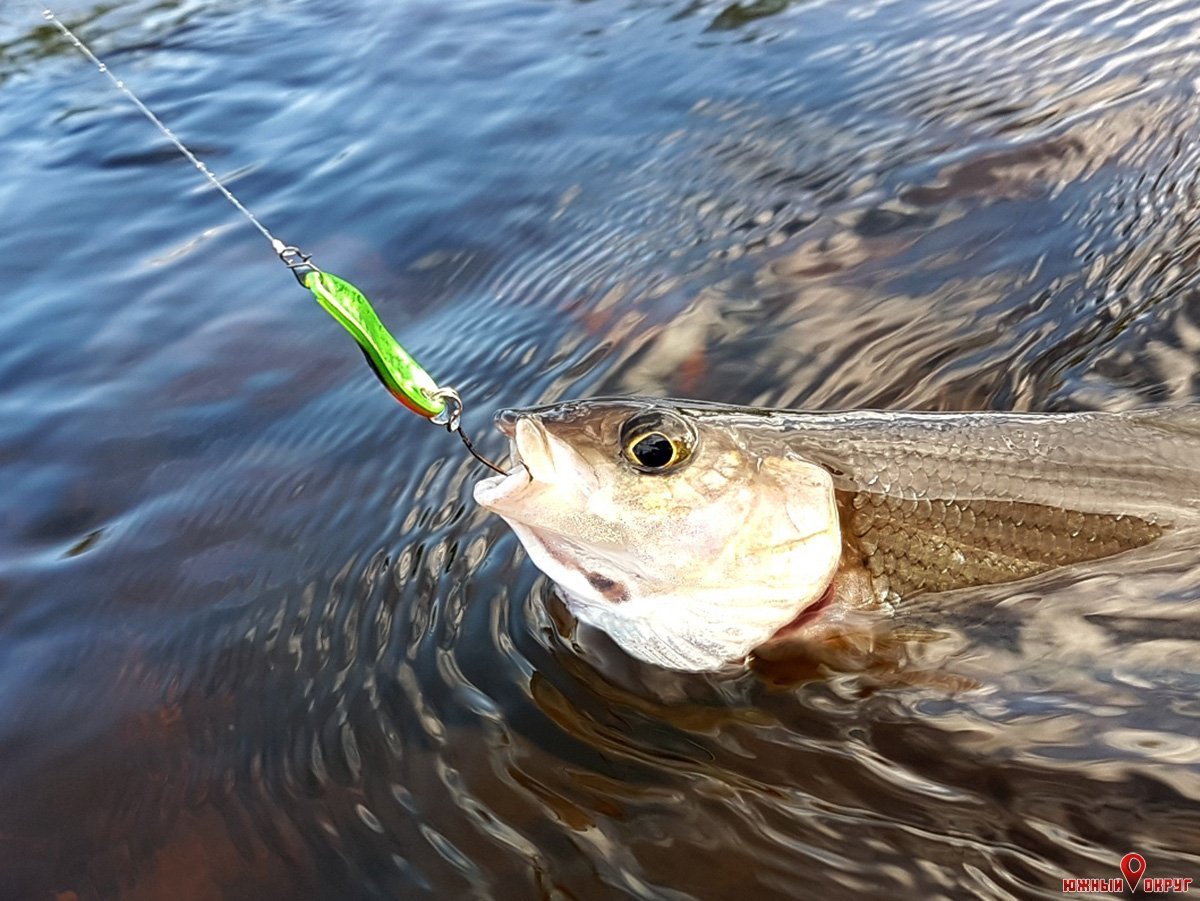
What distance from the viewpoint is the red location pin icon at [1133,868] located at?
2277 millimetres

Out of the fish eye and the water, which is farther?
the fish eye

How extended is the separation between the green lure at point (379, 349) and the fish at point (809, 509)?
0.27m

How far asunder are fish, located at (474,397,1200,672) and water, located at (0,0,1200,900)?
15 centimetres

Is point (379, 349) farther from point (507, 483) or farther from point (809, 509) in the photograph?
point (809, 509)

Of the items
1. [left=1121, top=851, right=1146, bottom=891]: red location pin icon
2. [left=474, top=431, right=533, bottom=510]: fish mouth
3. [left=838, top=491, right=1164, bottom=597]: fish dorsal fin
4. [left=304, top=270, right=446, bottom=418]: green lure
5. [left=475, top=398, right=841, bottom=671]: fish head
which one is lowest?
[left=1121, top=851, right=1146, bottom=891]: red location pin icon

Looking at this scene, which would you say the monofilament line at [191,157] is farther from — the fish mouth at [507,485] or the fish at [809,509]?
the fish at [809,509]

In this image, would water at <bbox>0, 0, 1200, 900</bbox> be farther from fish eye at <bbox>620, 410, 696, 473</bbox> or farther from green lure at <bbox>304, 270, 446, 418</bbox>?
green lure at <bbox>304, 270, 446, 418</bbox>

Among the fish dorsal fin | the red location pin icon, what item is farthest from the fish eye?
the red location pin icon

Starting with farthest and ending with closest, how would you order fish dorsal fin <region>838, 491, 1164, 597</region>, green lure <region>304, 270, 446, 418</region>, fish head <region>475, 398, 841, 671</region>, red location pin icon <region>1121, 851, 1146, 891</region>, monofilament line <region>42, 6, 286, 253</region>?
monofilament line <region>42, 6, 286, 253</region>
fish dorsal fin <region>838, 491, 1164, 597</region>
fish head <region>475, 398, 841, 671</region>
green lure <region>304, 270, 446, 418</region>
red location pin icon <region>1121, 851, 1146, 891</region>

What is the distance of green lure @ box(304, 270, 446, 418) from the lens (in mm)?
2510

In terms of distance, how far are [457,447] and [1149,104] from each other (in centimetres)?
417

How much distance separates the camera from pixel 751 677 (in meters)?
2.93

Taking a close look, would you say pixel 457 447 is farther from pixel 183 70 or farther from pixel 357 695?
pixel 183 70

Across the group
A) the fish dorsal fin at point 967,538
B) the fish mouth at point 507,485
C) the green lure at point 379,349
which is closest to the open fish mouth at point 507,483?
the fish mouth at point 507,485
